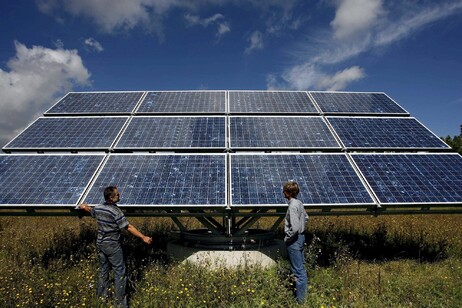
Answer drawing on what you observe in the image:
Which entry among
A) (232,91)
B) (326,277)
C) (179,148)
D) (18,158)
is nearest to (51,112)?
(18,158)

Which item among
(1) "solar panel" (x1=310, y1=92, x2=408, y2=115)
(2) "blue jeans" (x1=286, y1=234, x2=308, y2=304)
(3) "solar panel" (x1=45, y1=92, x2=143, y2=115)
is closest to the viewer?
(2) "blue jeans" (x1=286, y1=234, x2=308, y2=304)

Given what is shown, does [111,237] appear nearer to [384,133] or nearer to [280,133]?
[280,133]

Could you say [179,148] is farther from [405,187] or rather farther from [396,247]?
[396,247]

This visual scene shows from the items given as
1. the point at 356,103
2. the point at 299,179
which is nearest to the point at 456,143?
the point at 356,103

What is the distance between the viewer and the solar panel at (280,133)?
9.50m

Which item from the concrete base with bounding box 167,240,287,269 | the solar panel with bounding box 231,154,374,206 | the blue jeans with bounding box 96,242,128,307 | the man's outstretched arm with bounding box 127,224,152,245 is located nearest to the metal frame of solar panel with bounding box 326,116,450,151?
the solar panel with bounding box 231,154,374,206

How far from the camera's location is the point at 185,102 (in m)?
12.0

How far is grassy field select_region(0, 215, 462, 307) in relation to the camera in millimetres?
6320

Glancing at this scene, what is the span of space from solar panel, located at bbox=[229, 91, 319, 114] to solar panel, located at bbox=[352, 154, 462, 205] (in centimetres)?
310

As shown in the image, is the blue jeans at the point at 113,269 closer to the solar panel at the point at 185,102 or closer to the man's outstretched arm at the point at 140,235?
the man's outstretched arm at the point at 140,235

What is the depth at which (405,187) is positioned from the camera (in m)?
8.29

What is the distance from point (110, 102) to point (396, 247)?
10892mm

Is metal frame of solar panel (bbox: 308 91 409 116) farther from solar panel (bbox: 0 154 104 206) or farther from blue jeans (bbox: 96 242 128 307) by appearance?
blue jeans (bbox: 96 242 128 307)

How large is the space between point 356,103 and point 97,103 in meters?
9.40
